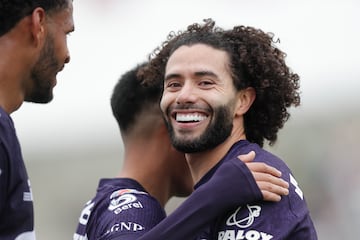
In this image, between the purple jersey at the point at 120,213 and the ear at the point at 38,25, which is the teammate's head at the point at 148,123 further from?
the ear at the point at 38,25

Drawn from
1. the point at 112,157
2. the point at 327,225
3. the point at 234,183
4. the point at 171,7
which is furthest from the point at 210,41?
the point at 171,7

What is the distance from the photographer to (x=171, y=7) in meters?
17.7

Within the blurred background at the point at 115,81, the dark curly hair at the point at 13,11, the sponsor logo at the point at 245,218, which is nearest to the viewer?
the dark curly hair at the point at 13,11

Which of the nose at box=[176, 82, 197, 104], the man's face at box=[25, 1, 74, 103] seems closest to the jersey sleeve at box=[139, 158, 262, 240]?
the nose at box=[176, 82, 197, 104]

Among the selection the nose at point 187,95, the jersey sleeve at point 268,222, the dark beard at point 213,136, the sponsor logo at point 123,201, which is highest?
the nose at point 187,95

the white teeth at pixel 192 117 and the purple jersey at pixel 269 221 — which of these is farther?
the white teeth at pixel 192 117

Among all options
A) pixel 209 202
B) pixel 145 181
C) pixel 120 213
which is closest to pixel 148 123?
pixel 145 181

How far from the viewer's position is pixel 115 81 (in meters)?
16.0

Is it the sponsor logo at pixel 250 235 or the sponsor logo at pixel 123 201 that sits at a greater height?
the sponsor logo at pixel 123 201

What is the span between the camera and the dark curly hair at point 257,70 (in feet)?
18.5

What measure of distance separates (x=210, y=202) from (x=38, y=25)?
3.63 feet

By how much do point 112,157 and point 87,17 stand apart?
292 centimetres

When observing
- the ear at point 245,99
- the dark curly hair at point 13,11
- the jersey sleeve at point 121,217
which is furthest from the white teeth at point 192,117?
the dark curly hair at point 13,11

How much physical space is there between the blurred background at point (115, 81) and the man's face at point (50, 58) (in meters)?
10.2
